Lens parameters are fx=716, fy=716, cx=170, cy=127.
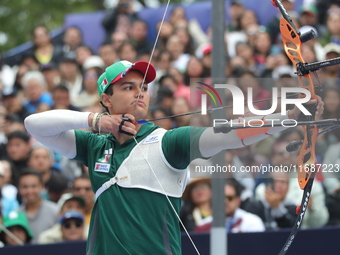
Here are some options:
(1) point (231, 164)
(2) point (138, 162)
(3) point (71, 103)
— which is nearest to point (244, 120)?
(1) point (231, 164)

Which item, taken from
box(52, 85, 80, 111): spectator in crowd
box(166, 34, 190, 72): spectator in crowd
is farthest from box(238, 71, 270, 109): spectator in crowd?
box(166, 34, 190, 72): spectator in crowd

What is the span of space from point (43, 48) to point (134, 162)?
743 centimetres

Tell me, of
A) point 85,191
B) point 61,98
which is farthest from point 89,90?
point 85,191

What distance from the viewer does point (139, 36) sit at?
32.8 feet

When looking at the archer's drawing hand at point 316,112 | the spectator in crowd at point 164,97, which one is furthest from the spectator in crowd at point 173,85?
the archer's drawing hand at point 316,112

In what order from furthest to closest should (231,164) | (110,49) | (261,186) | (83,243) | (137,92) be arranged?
(110,49) → (261,186) → (83,243) → (137,92) → (231,164)

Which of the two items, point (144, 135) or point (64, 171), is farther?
point (64, 171)

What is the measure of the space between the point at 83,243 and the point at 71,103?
148 inches

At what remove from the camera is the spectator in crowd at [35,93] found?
8930mm

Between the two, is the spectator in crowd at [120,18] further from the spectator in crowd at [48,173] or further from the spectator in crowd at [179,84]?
the spectator in crowd at [48,173]

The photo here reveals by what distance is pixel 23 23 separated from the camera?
16.8 metres

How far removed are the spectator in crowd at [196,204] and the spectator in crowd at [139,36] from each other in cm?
392

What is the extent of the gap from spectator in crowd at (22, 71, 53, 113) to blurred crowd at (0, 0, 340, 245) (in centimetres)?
2

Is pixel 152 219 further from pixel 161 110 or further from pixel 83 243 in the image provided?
pixel 161 110
